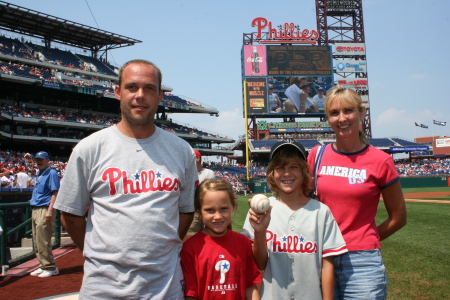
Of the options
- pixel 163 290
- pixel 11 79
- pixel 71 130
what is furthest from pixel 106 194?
pixel 71 130

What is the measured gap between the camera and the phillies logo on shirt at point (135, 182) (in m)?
1.90

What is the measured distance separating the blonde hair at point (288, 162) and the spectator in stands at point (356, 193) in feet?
0.28

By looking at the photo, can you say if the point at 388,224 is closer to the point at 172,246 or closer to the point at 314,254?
the point at 314,254

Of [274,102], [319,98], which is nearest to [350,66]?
[319,98]

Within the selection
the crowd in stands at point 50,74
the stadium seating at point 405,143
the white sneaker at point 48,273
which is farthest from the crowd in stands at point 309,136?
the white sneaker at point 48,273

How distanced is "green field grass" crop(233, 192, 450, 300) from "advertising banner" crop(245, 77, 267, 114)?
30333 mm

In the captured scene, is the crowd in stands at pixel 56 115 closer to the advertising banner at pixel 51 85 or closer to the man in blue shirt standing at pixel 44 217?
the advertising banner at pixel 51 85

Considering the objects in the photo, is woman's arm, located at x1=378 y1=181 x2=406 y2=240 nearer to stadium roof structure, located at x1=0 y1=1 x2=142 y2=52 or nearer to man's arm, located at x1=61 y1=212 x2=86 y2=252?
man's arm, located at x1=61 y1=212 x2=86 y2=252

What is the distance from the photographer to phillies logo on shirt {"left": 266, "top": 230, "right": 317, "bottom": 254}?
6.89 ft

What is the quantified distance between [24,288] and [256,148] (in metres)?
39.1

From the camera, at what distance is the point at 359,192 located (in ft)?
7.09

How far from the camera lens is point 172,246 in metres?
1.98

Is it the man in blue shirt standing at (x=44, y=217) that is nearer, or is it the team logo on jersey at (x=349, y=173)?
the team logo on jersey at (x=349, y=173)

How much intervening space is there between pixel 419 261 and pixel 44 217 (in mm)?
6062
